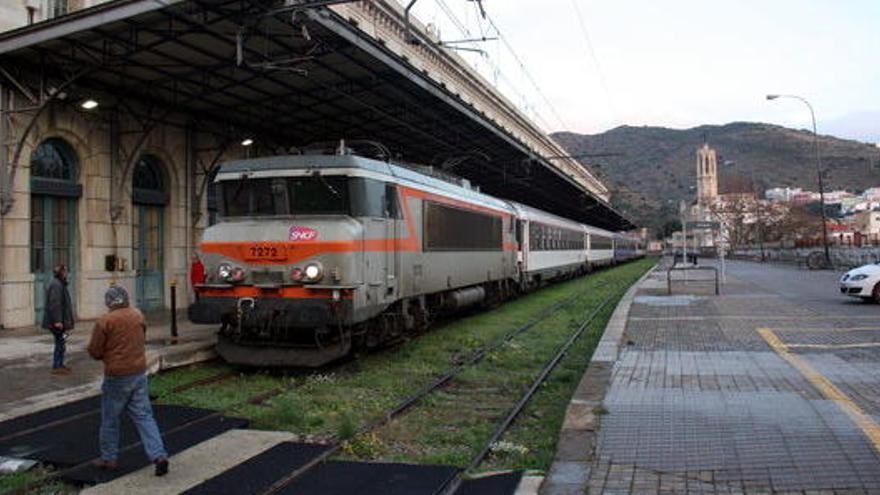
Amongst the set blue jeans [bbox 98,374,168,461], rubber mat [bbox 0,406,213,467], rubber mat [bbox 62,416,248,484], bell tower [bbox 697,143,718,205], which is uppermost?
bell tower [bbox 697,143,718,205]

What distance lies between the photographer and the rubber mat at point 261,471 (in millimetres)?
6535

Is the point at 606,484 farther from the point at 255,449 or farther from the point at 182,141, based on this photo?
the point at 182,141

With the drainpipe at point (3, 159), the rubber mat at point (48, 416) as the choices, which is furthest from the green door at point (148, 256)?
the rubber mat at point (48, 416)

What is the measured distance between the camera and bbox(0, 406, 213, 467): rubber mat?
7.48 meters

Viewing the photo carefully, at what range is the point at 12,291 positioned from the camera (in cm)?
1597

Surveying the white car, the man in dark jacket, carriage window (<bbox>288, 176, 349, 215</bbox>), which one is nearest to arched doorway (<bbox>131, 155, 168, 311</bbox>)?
the man in dark jacket

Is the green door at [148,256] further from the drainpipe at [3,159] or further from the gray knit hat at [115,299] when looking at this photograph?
the gray knit hat at [115,299]

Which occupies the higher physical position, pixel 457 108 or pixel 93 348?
pixel 457 108

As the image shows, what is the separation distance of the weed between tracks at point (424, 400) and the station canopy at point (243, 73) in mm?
4327

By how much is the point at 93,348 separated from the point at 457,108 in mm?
17079

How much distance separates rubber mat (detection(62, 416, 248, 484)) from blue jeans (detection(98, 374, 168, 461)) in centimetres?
18

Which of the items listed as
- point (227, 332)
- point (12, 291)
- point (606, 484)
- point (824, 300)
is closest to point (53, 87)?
point (12, 291)

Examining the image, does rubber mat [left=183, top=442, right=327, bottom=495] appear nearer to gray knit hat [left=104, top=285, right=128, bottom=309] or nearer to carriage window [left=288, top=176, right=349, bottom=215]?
gray knit hat [left=104, top=285, right=128, bottom=309]

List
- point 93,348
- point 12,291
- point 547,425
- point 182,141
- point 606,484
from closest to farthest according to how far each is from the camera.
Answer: point 606,484
point 93,348
point 547,425
point 12,291
point 182,141
